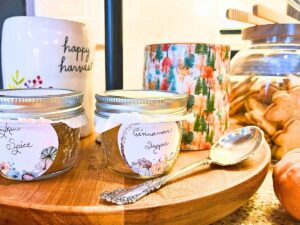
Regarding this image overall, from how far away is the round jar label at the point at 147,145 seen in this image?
31 cm

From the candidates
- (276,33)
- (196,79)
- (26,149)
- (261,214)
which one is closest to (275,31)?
(276,33)

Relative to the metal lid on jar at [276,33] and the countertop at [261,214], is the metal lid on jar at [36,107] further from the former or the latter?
the metal lid on jar at [276,33]

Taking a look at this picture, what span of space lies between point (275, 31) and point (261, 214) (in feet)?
0.95

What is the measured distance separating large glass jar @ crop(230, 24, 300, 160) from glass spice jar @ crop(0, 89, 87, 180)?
30 cm

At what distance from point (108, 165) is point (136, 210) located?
11 cm

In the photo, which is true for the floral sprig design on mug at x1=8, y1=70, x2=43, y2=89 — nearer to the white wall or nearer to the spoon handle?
the spoon handle

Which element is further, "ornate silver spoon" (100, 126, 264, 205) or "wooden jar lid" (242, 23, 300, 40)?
"wooden jar lid" (242, 23, 300, 40)

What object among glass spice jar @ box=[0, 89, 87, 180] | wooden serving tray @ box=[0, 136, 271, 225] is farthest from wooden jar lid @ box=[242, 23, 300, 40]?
glass spice jar @ box=[0, 89, 87, 180]

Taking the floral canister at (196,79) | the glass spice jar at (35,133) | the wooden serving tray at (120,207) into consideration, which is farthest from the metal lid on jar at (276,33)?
the glass spice jar at (35,133)

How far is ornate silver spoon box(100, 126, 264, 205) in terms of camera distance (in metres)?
0.27

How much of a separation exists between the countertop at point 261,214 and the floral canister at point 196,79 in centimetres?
10

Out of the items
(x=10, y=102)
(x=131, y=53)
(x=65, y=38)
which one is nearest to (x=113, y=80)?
(x=65, y=38)

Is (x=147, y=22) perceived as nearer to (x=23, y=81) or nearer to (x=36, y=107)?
(x=23, y=81)

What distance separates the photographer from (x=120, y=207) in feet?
0.84
